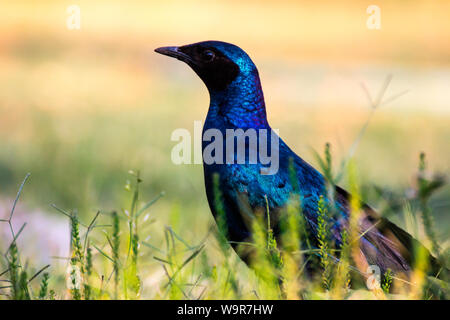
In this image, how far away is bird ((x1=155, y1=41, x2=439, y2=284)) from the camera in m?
2.63

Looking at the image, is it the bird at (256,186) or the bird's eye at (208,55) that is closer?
the bird at (256,186)

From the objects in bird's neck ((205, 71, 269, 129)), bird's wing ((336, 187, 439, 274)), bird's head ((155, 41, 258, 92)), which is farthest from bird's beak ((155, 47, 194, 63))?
bird's wing ((336, 187, 439, 274))

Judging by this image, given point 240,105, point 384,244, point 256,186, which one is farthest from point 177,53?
point 384,244

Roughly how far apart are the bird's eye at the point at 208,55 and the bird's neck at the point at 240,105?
0.52ft

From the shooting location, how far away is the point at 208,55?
9.86 ft

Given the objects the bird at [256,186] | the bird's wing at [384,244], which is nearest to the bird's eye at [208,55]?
the bird at [256,186]

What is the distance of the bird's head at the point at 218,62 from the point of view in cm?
293

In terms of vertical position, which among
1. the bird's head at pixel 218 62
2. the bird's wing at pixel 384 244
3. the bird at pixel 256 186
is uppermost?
the bird's head at pixel 218 62

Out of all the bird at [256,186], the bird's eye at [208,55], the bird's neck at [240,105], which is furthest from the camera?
the bird's eye at [208,55]

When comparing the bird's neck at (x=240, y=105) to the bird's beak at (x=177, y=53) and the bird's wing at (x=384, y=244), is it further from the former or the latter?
the bird's wing at (x=384, y=244)

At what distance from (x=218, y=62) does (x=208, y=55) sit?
0.07 m

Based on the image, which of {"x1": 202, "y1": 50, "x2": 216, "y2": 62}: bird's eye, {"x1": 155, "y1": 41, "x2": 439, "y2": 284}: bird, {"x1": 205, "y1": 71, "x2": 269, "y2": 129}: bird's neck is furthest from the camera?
{"x1": 202, "y1": 50, "x2": 216, "y2": 62}: bird's eye

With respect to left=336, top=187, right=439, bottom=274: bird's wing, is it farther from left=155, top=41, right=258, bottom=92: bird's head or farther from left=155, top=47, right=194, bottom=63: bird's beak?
left=155, top=47, right=194, bottom=63: bird's beak

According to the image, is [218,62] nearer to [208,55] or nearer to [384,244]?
[208,55]
